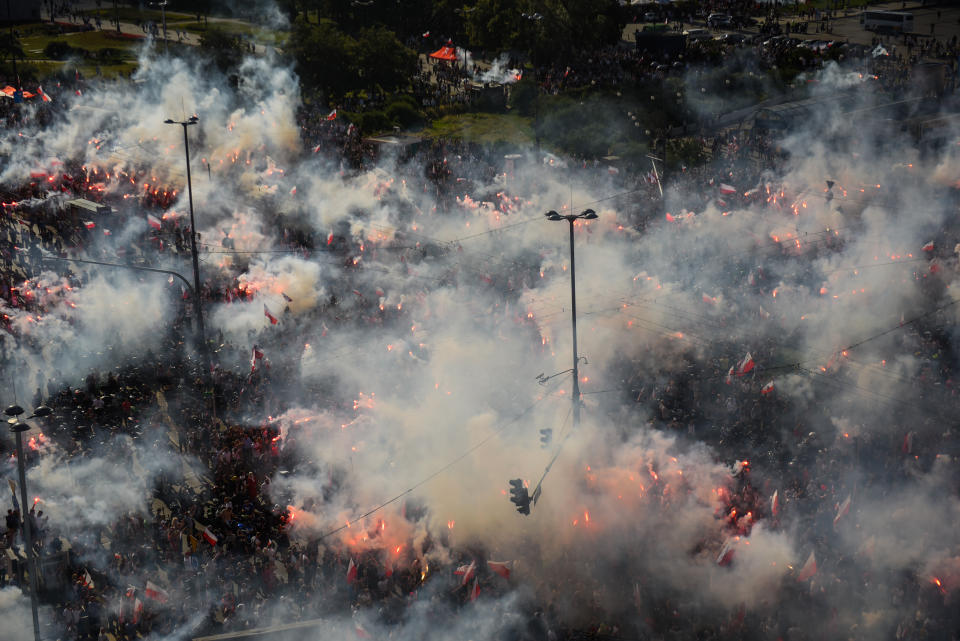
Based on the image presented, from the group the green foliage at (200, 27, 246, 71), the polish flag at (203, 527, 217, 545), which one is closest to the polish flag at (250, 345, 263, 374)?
the polish flag at (203, 527, 217, 545)

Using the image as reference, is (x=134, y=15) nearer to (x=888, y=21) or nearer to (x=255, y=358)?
(x=888, y=21)

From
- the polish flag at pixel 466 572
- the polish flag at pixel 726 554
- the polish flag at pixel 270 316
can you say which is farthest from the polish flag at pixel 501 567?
the polish flag at pixel 270 316

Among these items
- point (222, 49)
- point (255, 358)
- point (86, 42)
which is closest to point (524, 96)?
point (222, 49)

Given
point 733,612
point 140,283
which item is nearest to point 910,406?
point 733,612

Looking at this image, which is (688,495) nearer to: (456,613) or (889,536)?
(889,536)

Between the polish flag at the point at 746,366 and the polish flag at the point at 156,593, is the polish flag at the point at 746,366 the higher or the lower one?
the higher one

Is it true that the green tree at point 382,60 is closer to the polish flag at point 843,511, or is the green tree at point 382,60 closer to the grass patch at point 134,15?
the grass patch at point 134,15
